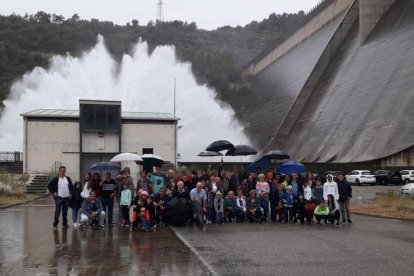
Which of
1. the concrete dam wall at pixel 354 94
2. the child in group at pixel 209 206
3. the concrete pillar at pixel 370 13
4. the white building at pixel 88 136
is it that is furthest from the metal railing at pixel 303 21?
the child in group at pixel 209 206

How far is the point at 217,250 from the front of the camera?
1068cm

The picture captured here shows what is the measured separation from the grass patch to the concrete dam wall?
33.9 feet

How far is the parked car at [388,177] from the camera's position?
36438 mm

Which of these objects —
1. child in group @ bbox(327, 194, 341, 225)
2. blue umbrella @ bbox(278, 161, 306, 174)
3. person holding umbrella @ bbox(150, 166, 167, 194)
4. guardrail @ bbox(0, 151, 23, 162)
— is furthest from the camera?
guardrail @ bbox(0, 151, 23, 162)

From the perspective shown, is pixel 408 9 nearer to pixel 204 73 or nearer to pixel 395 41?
pixel 395 41

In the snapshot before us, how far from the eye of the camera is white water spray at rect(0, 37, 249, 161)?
158 ft

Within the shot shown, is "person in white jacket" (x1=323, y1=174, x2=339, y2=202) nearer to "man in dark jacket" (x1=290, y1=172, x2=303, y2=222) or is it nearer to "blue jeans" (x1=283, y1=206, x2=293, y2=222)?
"man in dark jacket" (x1=290, y1=172, x2=303, y2=222)

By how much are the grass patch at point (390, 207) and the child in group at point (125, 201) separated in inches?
320

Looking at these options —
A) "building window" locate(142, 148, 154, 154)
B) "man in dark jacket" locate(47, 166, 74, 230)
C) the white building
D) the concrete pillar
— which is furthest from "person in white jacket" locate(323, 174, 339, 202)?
the concrete pillar

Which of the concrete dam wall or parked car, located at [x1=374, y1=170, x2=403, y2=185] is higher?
the concrete dam wall

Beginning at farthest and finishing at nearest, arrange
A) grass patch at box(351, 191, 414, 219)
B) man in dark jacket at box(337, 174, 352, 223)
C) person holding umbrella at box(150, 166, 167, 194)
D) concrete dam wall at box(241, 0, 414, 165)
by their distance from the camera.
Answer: concrete dam wall at box(241, 0, 414, 165) < grass patch at box(351, 191, 414, 219) < man in dark jacket at box(337, 174, 352, 223) < person holding umbrella at box(150, 166, 167, 194)

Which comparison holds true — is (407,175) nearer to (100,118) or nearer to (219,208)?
(100,118)

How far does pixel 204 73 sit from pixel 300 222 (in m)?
101

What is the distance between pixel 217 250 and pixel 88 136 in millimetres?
25615
